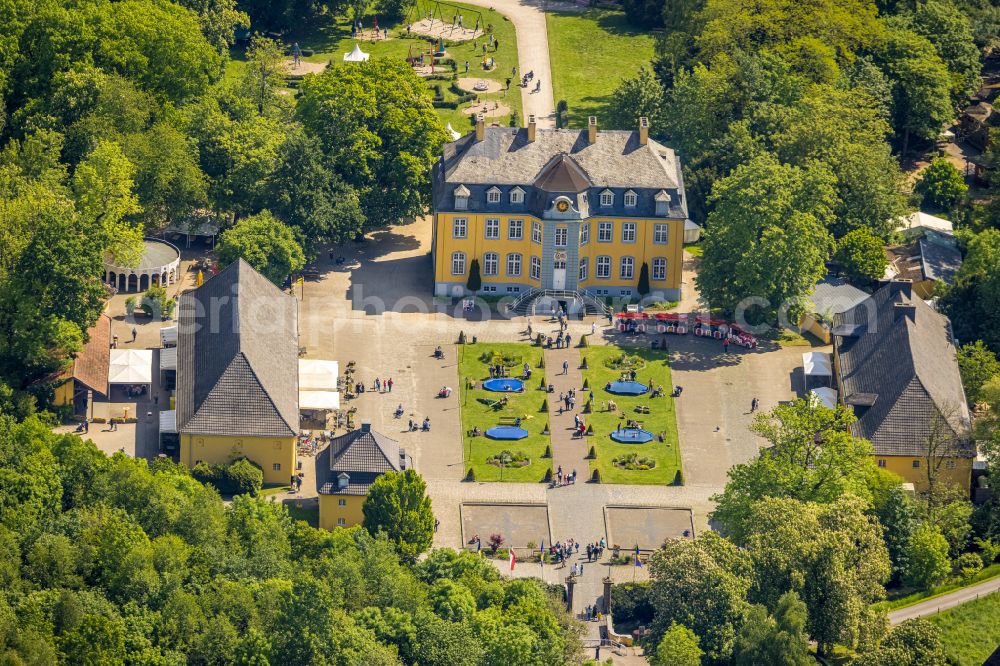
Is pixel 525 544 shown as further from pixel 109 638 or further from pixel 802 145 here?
pixel 802 145

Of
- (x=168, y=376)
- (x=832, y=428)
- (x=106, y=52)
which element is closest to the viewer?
(x=832, y=428)

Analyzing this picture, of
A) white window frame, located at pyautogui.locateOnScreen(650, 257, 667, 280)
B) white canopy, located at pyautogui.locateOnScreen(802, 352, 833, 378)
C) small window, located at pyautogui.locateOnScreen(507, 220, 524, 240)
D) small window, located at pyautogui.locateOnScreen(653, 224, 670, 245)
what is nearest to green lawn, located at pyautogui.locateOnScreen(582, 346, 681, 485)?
white window frame, located at pyautogui.locateOnScreen(650, 257, 667, 280)

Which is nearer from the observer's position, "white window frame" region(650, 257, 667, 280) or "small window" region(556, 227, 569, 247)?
"small window" region(556, 227, 569, 247)

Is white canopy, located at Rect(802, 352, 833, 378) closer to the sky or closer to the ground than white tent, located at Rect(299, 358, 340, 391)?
closer to the sky

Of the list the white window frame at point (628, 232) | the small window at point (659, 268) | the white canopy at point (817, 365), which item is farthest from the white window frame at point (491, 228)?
the white canopy at point (817, 365)

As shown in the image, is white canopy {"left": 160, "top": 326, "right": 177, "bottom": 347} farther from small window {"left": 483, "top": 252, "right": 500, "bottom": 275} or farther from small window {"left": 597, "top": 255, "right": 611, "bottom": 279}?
small window {"left": 597, "top": 255, "right": 611, "bottom": 279}

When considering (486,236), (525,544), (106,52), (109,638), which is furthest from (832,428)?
(106,52)

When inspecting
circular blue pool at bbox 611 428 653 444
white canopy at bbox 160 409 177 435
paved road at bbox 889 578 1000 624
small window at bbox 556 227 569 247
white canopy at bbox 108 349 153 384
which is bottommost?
paved road at bbox 889 578 1000 624

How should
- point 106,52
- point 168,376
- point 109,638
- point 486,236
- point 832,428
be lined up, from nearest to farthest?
point 109,638 → point 832,428 → point 168,376 → point 486,236 → point 106,52

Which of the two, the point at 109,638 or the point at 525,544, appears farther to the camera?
the point at 525,544
